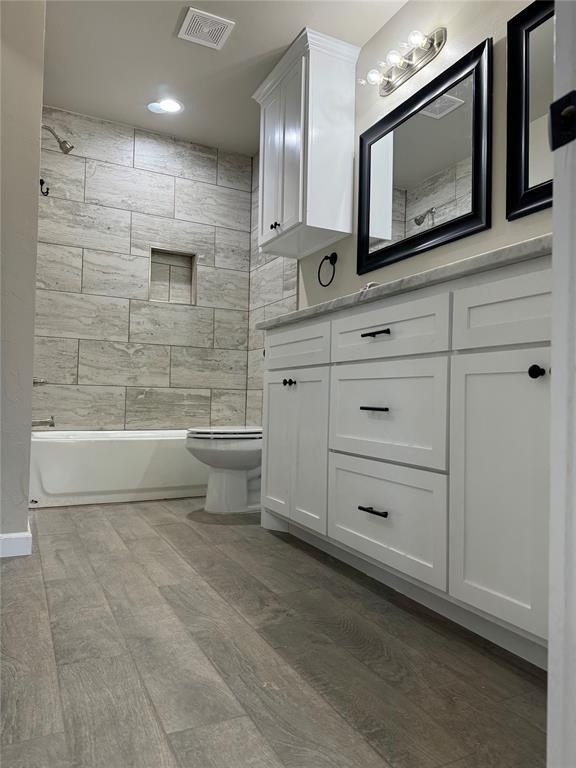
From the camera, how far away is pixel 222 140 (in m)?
3.87

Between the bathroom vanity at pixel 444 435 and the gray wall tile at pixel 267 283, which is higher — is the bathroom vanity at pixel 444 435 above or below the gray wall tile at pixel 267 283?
below

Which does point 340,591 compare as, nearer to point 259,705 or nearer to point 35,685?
point 259,705

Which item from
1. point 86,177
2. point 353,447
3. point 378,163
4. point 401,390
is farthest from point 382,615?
point 86,177

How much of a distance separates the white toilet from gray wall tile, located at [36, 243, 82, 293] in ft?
4.99

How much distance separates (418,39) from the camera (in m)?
2.27

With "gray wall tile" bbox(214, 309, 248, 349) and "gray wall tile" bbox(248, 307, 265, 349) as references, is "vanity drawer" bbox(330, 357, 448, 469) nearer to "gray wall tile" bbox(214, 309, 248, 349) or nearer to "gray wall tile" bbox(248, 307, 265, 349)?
"gray wall tile" bbox(248, 307, 265, 349)

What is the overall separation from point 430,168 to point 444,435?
51.2 inches

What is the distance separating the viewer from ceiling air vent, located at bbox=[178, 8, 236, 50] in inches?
101

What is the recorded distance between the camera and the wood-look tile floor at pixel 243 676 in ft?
2.98

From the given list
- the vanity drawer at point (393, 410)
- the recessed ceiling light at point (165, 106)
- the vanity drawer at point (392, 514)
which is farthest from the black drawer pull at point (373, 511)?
the recessed ceiling light at point (165, 106)

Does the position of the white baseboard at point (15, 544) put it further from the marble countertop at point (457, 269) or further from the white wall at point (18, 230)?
the marble countertop at point (457, 269)

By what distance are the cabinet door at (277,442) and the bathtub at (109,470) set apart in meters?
0.94

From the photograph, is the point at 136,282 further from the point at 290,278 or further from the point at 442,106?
the point at 442,106

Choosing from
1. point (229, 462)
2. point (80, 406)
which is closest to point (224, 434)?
point (229, 462)
